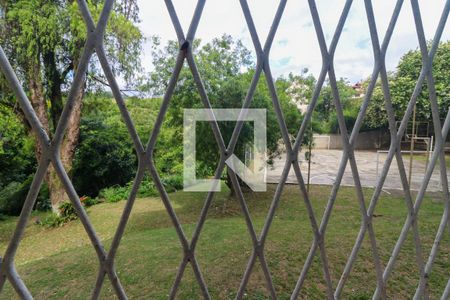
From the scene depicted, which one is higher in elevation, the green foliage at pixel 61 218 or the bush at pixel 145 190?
the bush at pixel 145 190

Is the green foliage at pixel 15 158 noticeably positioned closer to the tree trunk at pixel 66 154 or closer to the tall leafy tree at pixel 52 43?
the tree trunk at pixel 66 154

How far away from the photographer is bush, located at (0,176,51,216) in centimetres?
541

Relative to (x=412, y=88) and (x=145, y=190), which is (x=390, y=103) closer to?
(x=145, y=190)

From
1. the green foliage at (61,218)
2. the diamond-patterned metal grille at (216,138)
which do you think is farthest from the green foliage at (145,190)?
the diamond-patterned metal grille at (216,138)

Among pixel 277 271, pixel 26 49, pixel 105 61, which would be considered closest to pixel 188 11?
pixel 105 61

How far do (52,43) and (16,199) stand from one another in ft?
11.7

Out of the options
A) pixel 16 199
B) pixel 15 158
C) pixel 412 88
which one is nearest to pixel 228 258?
pixel 16 199

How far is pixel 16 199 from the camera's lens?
214 inches

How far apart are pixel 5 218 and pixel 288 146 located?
674 cm

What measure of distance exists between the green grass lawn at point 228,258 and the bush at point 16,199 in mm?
1067

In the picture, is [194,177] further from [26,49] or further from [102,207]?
[26,49]

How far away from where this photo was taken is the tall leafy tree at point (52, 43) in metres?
3.93

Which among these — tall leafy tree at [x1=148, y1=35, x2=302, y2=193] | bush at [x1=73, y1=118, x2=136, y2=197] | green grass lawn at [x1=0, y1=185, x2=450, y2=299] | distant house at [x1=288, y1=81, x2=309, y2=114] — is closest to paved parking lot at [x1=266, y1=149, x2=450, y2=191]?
distant house at [x1=288, y1=81, x2=309, y2=114]

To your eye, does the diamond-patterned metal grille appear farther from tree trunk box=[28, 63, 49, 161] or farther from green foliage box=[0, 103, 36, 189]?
green foliage box=[0, 103, 36, 189]
